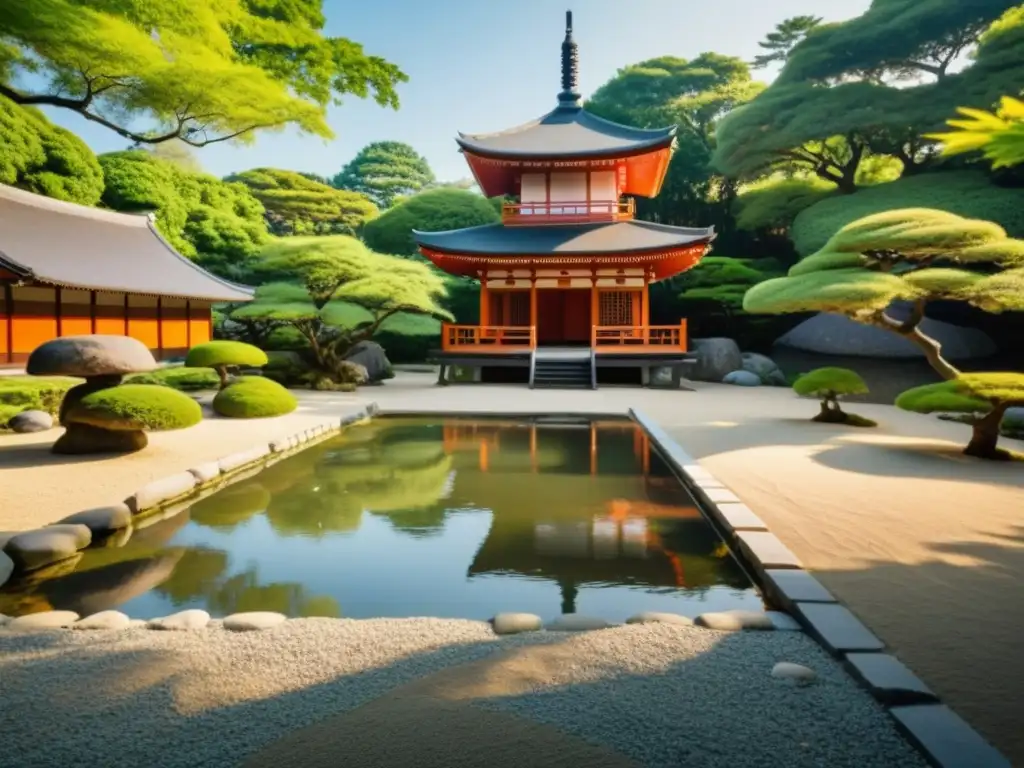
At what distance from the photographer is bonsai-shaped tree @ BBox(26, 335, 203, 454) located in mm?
7254

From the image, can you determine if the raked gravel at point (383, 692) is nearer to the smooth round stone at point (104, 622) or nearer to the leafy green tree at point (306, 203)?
the smooth round stone at point (104, 622)

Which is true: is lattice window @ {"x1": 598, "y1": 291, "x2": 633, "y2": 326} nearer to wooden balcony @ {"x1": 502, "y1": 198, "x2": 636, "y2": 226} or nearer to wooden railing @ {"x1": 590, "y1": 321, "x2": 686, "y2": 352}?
wooden railing @ {"x1": 590, "y1": 321, "x2": 686, "y2": 352}

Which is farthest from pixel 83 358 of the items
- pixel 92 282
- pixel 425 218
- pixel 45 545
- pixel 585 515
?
pixel 425 218

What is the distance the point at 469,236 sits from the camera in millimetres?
19625

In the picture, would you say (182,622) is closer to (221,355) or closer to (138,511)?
(138,511)

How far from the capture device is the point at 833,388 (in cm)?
1028

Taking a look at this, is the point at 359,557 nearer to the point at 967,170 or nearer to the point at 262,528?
the point at 262,528

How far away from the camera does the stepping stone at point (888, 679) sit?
240cm

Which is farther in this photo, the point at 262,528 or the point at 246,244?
the point at 246,244

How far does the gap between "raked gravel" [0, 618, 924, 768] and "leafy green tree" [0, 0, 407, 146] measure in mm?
5152

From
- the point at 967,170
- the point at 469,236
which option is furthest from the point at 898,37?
the point at 469,236

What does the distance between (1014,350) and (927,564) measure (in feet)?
67.7

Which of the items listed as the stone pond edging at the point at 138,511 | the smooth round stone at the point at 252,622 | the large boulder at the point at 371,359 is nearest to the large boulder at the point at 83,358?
the stone pond edging at the point at 138,511

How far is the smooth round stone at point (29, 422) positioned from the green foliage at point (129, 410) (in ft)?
9.42
